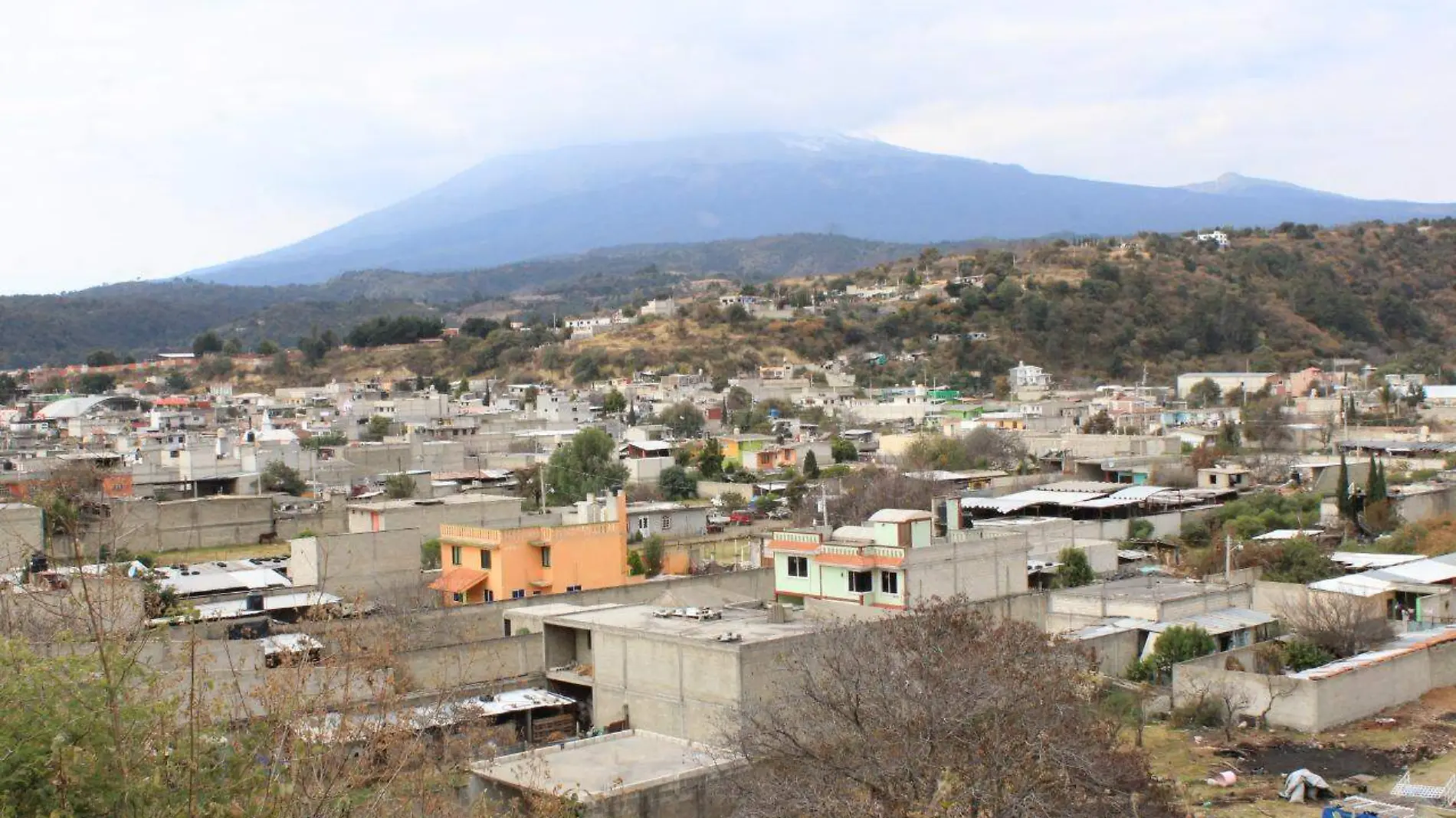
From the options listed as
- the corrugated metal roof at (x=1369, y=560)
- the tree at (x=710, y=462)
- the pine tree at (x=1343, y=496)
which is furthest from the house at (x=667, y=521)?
the pine tree at (x=1343, y=496)

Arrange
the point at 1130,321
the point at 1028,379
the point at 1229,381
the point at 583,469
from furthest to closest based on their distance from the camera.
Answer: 1. the point at 1130,321
2. the point at 1028,379
3. the point at 1229,381
4. the point at 583,469

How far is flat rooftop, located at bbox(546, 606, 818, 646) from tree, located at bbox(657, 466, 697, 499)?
22.0 metres

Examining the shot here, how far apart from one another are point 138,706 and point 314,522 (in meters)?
26.2

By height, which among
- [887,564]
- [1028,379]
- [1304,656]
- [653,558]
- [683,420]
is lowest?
[1304,656]

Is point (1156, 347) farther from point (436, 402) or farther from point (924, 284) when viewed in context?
point (436, 402)

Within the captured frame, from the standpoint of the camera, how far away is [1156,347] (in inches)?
3029

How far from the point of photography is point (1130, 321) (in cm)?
7850

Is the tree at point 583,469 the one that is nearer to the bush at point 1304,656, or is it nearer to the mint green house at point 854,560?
the mint green house at point 854,560

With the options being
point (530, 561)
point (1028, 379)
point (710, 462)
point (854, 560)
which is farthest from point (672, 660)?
point (1028, 379)

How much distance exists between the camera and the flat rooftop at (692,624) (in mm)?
16047

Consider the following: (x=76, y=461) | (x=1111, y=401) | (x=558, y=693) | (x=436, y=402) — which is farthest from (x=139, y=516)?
(x=1111, y=401)

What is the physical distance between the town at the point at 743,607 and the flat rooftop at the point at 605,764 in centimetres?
6

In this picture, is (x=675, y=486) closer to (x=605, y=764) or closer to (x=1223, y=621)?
(x=1223, y=621)

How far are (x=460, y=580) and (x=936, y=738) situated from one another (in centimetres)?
1268
